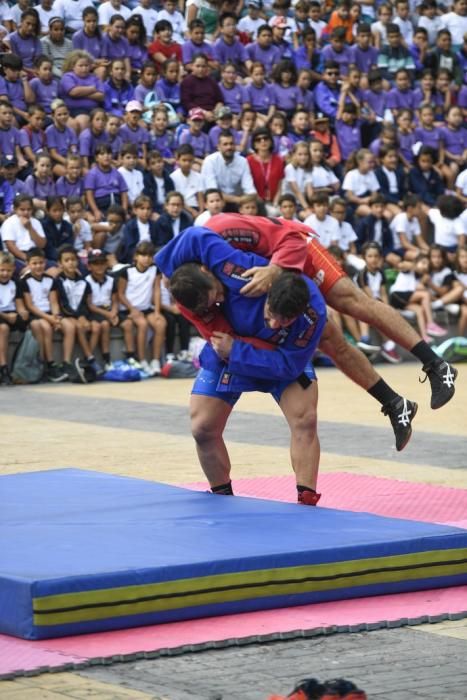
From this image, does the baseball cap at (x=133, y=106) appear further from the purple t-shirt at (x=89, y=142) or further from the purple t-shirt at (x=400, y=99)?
the purple t-shirt at (x=400, y=99)

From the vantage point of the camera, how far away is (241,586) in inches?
176

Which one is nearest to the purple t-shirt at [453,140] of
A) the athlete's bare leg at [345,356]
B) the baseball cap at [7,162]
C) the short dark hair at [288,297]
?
the baseball cap at [7,162]

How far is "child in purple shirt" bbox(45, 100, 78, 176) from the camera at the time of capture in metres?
13.6

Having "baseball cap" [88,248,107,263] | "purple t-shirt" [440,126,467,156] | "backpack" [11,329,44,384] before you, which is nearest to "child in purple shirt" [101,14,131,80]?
"baseball cap" [88,248,107,263]

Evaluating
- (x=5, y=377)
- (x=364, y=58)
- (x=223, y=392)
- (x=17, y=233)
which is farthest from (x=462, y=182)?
(x=223, y=392)

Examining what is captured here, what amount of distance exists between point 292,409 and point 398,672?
2.03 meters

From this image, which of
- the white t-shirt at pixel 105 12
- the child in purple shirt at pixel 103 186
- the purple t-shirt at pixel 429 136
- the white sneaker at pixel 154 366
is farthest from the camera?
the purple t-shirt at pixel 429 136

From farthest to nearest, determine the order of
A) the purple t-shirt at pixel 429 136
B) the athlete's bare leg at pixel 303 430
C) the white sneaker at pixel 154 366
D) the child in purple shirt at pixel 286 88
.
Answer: the purple t-shirt at pixel 429 136
the child in purple shirt at pixel 286 88
the white sneaker at pixel 154 366
the athlete's bare leg at pixel 303 430

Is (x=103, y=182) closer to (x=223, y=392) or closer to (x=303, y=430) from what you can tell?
(x=223, y=392)

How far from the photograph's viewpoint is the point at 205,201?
13.9m

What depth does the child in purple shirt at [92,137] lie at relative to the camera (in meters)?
13.7

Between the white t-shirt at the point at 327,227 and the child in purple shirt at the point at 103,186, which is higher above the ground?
the child in purple shirt at the point at 103,186

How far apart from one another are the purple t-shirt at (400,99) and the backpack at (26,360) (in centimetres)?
643

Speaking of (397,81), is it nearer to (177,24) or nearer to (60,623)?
(177,24)
